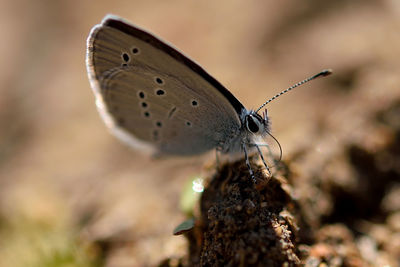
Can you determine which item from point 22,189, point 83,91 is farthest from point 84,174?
point 83,91

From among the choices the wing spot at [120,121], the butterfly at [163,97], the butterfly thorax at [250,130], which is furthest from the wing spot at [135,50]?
the butterfly thorax at [250,130]

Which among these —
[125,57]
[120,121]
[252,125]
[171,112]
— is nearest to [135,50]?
[125,57]

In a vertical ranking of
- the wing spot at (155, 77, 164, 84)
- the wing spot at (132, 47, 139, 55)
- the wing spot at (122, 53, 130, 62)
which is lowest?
the wing spot at (155, 77, 164, 84)

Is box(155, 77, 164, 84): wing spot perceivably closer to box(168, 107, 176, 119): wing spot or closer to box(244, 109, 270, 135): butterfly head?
box(168, 107, 176, 119): wing spot

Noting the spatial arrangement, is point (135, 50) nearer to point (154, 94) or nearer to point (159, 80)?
point (159, 80)

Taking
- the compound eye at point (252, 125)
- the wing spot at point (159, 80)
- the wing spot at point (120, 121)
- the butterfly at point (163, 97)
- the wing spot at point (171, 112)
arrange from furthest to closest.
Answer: the wing spot at point (120, 121)
the wing spot at point (171, 112)
the wing spot at point (159, 80)
the compound eye at point (252, 125)
the butterfly at point (163, 97)

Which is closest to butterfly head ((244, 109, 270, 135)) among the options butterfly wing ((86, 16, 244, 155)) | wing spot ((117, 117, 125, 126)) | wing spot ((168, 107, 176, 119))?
butterfly wing ((86, 16, 244, 155))

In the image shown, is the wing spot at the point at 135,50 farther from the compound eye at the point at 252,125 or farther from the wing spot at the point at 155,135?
the compound eye at the point at 252,125
